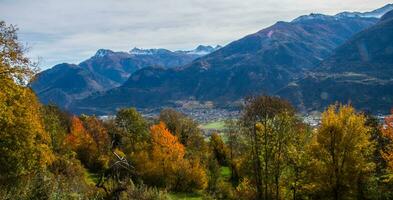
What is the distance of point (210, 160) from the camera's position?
99875 mm

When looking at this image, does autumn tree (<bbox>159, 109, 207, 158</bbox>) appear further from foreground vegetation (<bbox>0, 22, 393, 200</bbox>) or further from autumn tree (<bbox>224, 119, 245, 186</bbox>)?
foreground vegetation (<bbox>0, 22, 393, 200</bbox>)

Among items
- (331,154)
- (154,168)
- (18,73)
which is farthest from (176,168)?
(18,73)

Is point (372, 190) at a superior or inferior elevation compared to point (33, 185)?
inferior

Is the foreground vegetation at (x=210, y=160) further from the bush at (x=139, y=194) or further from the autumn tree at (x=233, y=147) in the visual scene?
the autumn tree at (x=233, y=147)

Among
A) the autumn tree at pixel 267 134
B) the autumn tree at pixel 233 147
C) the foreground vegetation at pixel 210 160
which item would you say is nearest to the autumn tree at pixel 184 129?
the autumn tree at pixel 233 147

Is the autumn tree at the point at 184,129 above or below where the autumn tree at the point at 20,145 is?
below

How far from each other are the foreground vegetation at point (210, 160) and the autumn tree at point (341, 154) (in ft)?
0.42

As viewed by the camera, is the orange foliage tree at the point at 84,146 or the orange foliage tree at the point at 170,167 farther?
the orange foliage tree at the point at 84,146

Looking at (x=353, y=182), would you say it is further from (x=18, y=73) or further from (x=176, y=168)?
(x=18, y=73)

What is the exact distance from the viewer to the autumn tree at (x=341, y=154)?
6228 centimetres

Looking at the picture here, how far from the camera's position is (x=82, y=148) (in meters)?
109

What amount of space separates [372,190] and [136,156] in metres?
47.2

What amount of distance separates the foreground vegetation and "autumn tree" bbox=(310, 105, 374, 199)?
127 mm

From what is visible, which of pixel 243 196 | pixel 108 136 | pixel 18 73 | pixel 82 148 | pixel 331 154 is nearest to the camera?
pixel 18 73
